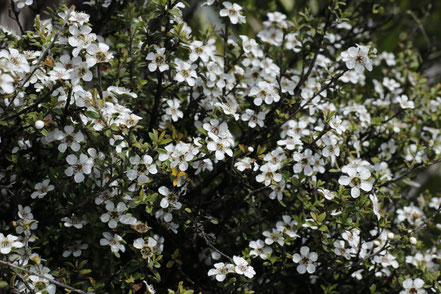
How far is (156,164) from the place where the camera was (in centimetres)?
197

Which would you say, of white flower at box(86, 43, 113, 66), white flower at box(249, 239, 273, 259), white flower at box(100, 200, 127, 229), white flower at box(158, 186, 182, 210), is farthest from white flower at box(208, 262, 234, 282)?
white flower at box(86, 43, 113, 66)

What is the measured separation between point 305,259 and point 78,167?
1011 mm

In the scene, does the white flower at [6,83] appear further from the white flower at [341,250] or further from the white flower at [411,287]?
the white flower at [411,287]

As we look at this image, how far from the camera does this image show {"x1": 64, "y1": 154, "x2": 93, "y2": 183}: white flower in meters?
1.92

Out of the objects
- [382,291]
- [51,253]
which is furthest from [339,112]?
[51,253]

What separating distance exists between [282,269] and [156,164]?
2.41 ft

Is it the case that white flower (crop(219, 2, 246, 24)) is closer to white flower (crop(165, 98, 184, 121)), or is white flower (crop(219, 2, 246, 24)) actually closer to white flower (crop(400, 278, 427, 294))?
white flower (crop(165, 98, 184, 121))

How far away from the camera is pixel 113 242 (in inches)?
80.3

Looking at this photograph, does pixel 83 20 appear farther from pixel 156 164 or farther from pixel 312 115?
pixel 312 115

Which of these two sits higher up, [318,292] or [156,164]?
[156,164]

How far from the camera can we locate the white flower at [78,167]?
1.92 m

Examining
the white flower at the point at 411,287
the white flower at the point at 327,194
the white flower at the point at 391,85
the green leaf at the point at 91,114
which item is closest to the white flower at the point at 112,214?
the green leaf at the point at 91,114

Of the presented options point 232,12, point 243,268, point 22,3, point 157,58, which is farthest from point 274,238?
point 22,3

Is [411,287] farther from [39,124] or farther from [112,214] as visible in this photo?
[39,124]
